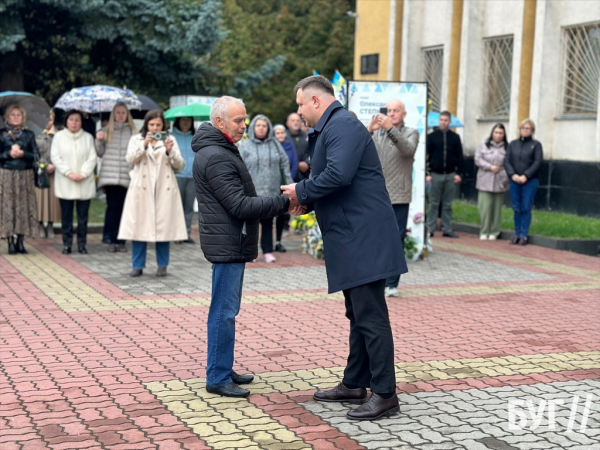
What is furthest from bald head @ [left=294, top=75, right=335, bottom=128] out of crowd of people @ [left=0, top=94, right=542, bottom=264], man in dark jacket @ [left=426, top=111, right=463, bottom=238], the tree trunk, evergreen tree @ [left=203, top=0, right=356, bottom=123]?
evergreen tree @ [left=203, top=0, right=356, bottom=123]

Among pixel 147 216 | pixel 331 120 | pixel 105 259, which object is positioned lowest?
pixel 105 259

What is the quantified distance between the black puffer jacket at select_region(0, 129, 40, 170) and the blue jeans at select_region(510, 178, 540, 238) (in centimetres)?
747

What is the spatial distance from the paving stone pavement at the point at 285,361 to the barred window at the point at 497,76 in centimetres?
1057

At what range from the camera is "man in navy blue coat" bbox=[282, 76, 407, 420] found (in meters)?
5.36

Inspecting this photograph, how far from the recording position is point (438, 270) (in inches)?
472

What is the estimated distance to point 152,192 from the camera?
423 inches

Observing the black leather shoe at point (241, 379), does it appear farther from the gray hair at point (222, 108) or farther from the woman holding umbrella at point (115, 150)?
the woman holding umbrella at point (115, 150)

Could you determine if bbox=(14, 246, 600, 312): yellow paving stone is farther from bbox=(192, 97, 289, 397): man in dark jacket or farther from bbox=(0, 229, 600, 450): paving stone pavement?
bbox=(192, 97, 289, 397): man in dark jacket

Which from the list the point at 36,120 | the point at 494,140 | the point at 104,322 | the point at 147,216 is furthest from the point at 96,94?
the point at 104,322

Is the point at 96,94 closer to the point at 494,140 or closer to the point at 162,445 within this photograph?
the point at 494,140

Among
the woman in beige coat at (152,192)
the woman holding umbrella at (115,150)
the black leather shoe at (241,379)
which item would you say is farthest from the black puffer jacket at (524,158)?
the black leather shoe at (241,379)

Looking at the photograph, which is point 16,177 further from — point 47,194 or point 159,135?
point 159,135

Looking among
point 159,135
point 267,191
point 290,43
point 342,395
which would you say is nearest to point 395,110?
point 159,135

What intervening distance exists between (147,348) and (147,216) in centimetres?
367
